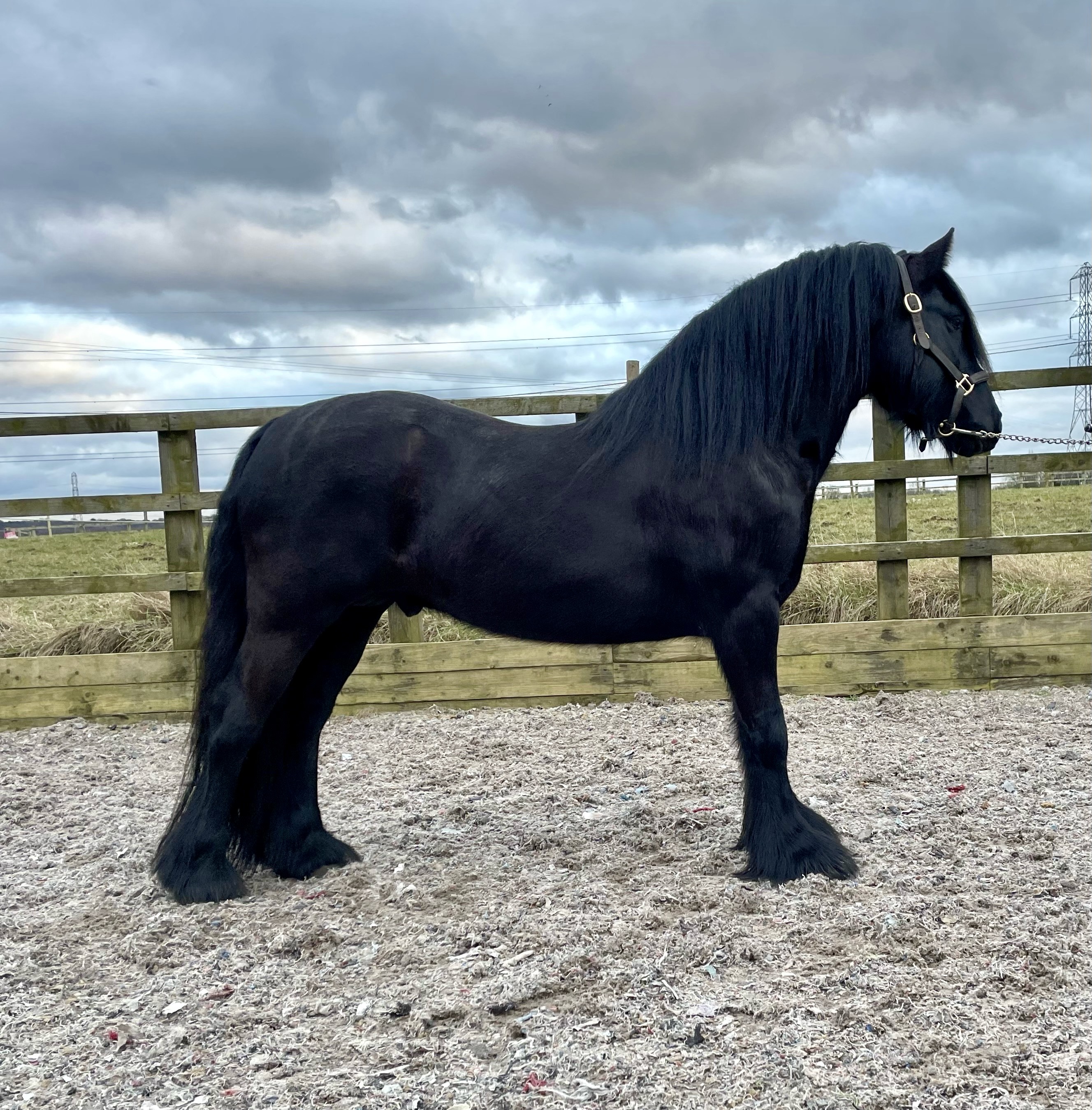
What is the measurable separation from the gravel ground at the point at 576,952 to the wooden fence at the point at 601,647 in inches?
49.2

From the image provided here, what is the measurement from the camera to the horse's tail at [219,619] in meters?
3.17

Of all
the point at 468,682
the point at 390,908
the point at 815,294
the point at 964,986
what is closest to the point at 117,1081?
the point at 390,908

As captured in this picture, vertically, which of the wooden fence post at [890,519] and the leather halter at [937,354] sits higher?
the leather halter at [937,354]

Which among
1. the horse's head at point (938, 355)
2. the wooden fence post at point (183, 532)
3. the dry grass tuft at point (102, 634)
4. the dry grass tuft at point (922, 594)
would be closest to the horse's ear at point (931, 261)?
the horse's head at point (938, 355)

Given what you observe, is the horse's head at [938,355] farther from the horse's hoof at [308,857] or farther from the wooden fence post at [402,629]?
the wooden fence post at [402,629]

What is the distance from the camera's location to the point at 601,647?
18.4 ft

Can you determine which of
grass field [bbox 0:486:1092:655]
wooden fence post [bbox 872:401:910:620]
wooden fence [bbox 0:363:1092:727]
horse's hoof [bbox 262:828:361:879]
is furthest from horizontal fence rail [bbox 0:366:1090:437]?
horse's hoof [bbox 262:828:361:879]

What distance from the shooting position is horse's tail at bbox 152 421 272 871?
3168 millimetres

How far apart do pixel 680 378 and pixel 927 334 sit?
0.85m

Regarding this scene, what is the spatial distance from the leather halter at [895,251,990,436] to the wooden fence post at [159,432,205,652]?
4.28 metres

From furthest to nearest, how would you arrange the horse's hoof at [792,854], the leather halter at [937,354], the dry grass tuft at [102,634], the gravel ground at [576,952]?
the dry grass tuft at [102,634] < the leather halter at [937,354] < the horse's hoof at [792,854] < the gravel ground at [576,952]

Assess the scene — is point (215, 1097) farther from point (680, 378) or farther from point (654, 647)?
point (654, 647)

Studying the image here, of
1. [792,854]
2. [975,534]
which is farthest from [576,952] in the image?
[975,534]

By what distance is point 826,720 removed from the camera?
17.2ft
